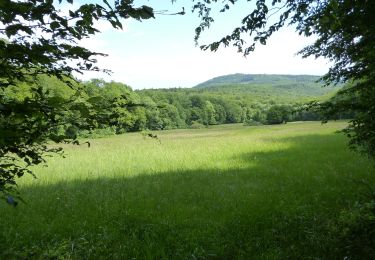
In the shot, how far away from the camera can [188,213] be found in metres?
9.29

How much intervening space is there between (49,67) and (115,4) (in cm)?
58

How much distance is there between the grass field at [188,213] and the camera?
22.1ft

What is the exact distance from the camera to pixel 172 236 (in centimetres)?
761

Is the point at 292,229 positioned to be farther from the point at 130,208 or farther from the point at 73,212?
the point at 73,212

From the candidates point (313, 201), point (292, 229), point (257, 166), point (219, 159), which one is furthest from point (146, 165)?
point (292, 229)

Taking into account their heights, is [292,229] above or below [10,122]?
below

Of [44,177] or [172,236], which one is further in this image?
[44,177]

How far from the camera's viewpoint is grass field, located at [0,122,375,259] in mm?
6727

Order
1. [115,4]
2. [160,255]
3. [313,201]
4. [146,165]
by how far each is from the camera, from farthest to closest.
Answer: [146,165] < [313,201] < [160,255] < [115,4]

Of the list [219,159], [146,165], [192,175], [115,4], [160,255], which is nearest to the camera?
[115,4]

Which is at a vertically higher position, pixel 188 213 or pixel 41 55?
pixel 41 55

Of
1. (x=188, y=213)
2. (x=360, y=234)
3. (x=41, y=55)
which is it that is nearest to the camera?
(x=41, y=55)

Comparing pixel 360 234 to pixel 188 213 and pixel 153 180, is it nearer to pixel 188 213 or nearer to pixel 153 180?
pixel 188 213

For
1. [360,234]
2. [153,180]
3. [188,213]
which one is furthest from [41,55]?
[153,180]
